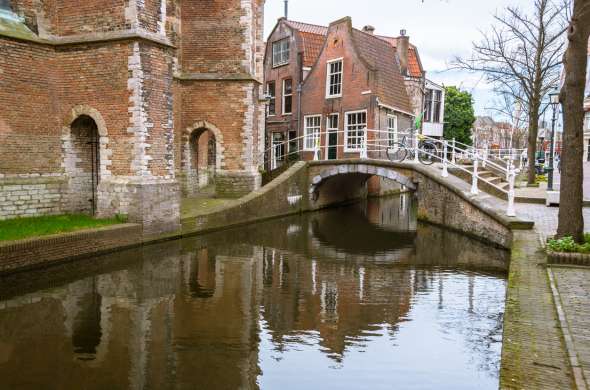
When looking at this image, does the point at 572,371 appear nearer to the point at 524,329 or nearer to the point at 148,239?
the point at 524,329

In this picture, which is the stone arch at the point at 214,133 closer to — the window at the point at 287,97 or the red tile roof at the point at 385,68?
the red tile roof at the point at 385,68

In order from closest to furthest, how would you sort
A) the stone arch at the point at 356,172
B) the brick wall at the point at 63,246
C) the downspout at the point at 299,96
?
1. the brick wall at the point at 63,246
2. the stone arch at the point at 356,172
3. the downspout at the point at 299,96

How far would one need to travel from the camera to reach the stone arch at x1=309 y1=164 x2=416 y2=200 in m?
16.8

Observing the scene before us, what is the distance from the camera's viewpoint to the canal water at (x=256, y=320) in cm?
505

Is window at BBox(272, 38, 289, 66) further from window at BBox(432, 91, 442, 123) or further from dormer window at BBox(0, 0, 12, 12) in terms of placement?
dormer window at BBox(0, 0, 12, 12)

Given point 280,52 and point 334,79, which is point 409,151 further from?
point 280,52

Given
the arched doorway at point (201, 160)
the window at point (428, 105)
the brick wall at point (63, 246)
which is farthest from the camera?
the window at point (428, 105)

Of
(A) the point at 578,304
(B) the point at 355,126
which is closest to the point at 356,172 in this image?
(B) the point at 355,126

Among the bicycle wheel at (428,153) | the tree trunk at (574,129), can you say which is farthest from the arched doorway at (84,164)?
the tree trunk at (574,129)

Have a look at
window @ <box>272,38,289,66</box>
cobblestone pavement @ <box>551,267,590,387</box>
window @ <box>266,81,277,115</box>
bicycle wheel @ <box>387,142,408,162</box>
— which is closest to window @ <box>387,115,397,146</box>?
bicycle wheel @ <box>387,142,408,162</box>

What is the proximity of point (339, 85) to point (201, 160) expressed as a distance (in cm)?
845

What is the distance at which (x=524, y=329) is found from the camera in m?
4.87

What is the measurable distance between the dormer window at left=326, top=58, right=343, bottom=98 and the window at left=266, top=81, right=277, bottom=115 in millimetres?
4759

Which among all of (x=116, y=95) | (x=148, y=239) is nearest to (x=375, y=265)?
(x=148, y=239)
